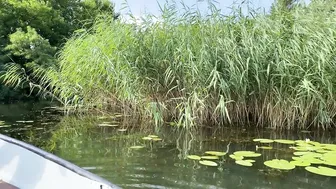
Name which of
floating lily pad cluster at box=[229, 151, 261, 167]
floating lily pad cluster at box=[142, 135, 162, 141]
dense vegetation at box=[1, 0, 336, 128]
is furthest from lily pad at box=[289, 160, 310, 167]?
floating lily pad cluster at box=[142, 135, 162, 141]

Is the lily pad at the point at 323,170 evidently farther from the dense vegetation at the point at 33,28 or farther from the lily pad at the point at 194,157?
the dense vegetation at the point at 33,28

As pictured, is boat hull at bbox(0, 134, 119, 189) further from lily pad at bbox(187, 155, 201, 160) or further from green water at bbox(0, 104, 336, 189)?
lily pad at bbox(187, 155, 201, 160)

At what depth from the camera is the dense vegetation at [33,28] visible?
1112 cm

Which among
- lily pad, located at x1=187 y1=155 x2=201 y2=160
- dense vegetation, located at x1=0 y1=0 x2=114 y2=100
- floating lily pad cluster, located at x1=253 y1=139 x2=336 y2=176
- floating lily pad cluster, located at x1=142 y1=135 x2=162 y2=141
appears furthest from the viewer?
dense vegetation, located at x1=0 y1=0 x2=114 y2=100

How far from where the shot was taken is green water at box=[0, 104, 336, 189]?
266 centimetres

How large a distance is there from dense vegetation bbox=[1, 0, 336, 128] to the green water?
1.07 feet

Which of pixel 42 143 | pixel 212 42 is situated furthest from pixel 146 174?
pixel 212 42

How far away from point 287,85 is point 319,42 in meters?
0.66

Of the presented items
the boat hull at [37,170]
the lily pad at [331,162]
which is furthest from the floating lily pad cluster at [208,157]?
the boat hull at [37,170]

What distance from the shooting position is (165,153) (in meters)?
3.52

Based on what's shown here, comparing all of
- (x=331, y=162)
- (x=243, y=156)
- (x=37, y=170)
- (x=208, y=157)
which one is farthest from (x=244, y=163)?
(x=37, y=170)

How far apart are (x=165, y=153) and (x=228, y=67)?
1766mm

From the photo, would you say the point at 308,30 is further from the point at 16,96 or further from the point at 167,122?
the point at 16,96

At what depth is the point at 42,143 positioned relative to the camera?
4070mm
